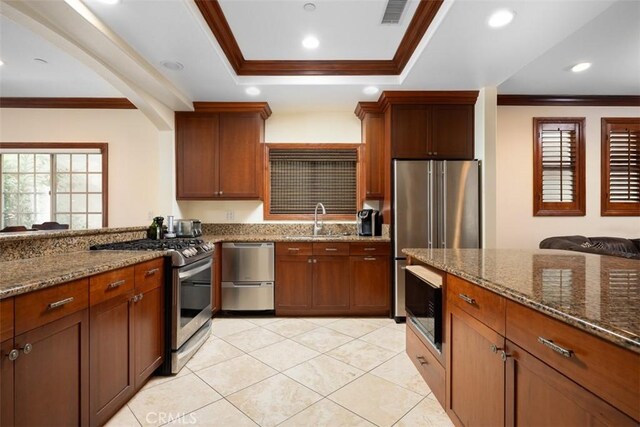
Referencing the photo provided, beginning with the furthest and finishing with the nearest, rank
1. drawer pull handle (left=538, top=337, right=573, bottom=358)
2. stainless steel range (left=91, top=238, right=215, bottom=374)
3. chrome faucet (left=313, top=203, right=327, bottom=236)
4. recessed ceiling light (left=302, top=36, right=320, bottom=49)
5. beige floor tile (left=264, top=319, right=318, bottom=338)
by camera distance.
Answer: chrome faucet (left=313, top=203, right=327, bottom=236) < beige floor tile (left=264, top=319, right=318, bottom=338) < recessed ceiling light (left=302, top=36, right=320, bottom=49) < stainless steel range (left=91, top=238, right=215, bottom=374) < drawer pull handle (left=538, top=337, right=573, bottom=358)

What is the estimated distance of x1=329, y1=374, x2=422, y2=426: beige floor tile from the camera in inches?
63.8

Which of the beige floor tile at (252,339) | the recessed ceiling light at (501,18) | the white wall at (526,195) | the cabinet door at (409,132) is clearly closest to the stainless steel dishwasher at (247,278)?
the beige floor tile at (252,339)

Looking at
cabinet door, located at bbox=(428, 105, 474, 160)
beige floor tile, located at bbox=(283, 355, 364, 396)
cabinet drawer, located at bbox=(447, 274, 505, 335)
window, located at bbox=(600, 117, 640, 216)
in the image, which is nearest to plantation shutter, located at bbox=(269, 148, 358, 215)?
cabinet door, located at bbox=(428, 105, 474, 160)

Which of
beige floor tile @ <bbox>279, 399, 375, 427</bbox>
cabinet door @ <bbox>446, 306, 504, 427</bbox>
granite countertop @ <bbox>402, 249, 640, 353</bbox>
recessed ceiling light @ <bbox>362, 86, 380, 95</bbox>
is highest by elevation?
recessed ceiling light @ <bbox>362, 86, 380, 95</bbox>

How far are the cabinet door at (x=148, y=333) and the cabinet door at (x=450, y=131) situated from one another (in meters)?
3.02

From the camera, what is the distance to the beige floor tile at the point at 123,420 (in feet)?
5.05

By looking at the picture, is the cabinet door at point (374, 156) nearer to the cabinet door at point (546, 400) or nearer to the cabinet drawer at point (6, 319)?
the cabinet door at point (546, 400)

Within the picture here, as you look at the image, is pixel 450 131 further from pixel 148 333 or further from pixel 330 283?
pixel 148 333

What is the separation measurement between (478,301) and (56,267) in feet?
6.61

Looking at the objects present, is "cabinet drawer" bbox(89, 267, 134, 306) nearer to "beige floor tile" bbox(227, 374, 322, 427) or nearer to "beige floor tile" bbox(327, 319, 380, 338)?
"beige floor tile" bbox(227, 374, 322, 427)

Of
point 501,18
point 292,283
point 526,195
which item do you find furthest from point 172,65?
point 526,195

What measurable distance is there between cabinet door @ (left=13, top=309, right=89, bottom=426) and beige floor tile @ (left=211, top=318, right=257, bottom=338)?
1.44 metres

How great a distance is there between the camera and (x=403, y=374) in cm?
202

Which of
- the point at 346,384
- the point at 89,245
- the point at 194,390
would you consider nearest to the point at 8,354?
the point at 194,390
